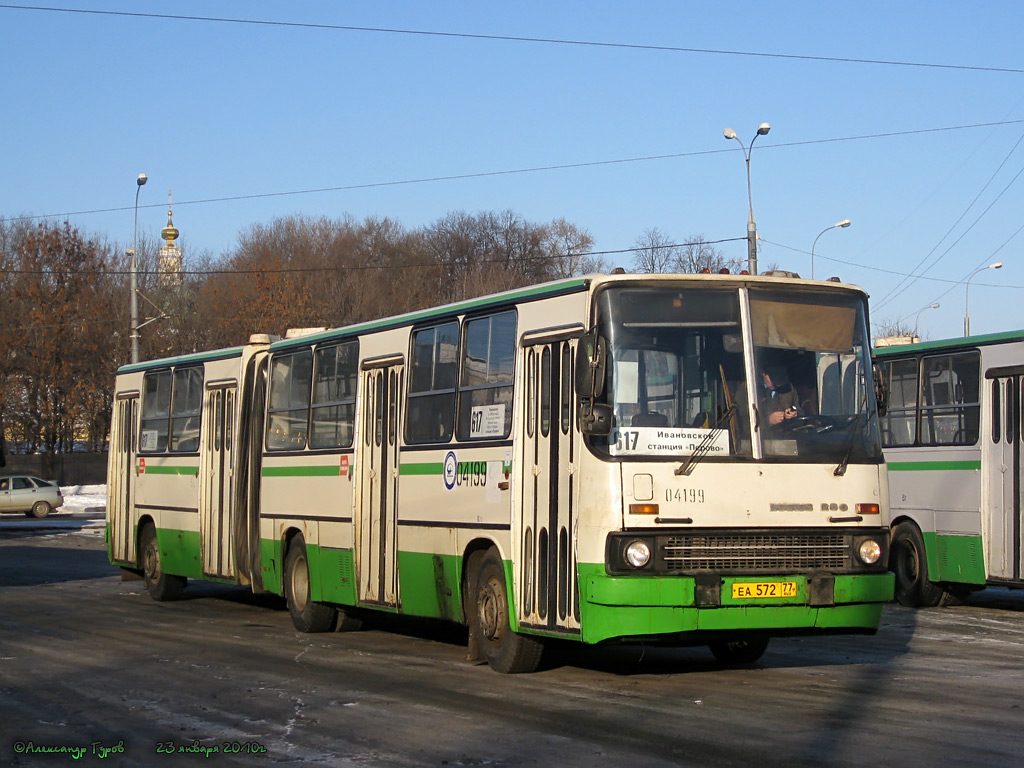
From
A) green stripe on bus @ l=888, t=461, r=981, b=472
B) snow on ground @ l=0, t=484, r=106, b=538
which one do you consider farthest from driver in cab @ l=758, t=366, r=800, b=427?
snow on ground @ l=0, t=484, r=106, b=538

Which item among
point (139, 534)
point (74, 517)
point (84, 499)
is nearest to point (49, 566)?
point (139, 534)

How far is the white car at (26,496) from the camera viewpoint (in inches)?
1818

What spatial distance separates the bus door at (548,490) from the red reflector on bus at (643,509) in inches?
21.6

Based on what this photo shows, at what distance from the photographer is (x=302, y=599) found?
50.8 feet

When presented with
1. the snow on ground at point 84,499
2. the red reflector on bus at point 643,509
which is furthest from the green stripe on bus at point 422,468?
the snow on ground at point 84,499

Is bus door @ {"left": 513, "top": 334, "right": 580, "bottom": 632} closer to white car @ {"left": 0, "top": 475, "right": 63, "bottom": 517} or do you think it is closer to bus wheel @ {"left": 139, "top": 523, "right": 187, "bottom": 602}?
bus wheel @ {"left": 139, "top": 523, "right": 187, "bottom": 602}

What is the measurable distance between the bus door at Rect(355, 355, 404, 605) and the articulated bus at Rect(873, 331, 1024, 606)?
6.42 m

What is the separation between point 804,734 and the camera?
27.3 ft

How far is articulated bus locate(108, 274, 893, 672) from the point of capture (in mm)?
9852

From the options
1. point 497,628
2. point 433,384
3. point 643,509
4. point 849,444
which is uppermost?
point 433,384

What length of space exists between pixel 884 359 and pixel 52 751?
13.3m

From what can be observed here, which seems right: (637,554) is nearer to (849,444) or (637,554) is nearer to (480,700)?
(480,700)

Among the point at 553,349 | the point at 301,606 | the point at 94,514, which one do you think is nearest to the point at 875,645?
the point at 553,349

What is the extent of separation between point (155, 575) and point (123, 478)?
1.91 meters
